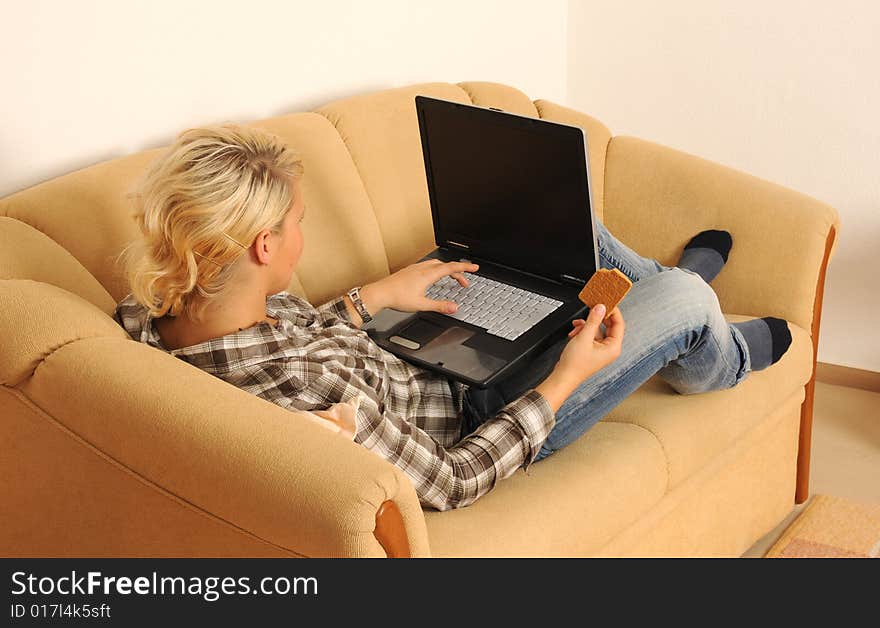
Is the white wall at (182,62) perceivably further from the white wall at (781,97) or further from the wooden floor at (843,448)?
the wooden floor at (843,448)

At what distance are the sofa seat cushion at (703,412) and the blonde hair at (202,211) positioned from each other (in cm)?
79

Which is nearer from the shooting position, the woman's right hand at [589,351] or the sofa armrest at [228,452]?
the sofa armrest at [228,452]

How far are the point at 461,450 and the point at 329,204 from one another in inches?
30.5

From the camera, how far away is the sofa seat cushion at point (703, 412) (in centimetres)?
196

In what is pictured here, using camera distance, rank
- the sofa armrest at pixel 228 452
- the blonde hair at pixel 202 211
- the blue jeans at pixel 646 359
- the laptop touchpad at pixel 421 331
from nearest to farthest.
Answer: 1. the sofa armrest at pixel 228 452
2. the blonde hair at pixel 202 211
3. the blue jeans at pixel 646 359
4. the laptop touchpad at pixel 421 331

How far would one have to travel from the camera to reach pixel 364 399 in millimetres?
1578

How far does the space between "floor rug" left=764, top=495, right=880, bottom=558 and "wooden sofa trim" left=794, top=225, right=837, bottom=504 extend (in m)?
0.06

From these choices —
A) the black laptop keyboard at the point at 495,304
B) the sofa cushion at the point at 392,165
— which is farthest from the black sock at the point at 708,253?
the sofa cushion at the point at 392,165

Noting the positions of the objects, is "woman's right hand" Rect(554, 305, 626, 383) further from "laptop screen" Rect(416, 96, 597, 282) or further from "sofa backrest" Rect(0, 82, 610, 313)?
"sofa backrest" Rect(0, 82, 610, 313)

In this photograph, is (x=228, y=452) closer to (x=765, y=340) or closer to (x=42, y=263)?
(x=42, y=263)

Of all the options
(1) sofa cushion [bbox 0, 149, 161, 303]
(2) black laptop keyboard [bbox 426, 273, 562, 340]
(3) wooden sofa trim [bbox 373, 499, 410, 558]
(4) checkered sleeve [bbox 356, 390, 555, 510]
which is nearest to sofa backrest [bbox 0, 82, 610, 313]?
(1) sofa cushion [bbox 0, 149, 161, 303]
